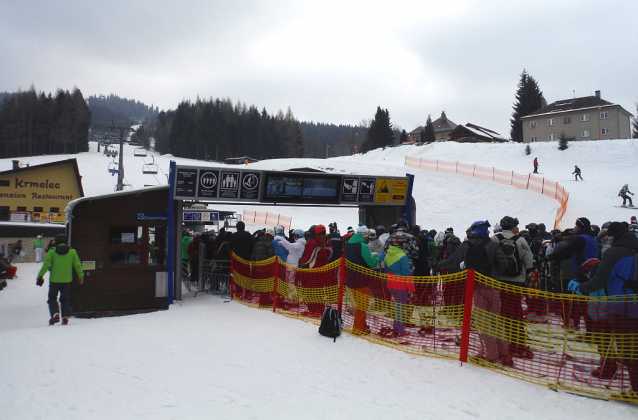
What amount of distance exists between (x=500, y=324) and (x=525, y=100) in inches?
3211

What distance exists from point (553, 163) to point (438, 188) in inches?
561

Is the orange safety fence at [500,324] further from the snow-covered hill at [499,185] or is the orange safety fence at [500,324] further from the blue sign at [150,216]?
the snow-covered hill at [499,185]

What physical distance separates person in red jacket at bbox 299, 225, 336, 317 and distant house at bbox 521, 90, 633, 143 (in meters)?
58.9

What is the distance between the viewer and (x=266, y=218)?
37531 mm

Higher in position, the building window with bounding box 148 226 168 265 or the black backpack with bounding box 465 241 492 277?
the black backpack with bounding box 465 241 492 277

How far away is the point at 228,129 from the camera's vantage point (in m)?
99.9

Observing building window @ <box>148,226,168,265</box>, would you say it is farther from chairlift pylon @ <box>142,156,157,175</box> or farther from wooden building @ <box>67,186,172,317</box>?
chairlift pylon @ <box>142,156,157,175</box>

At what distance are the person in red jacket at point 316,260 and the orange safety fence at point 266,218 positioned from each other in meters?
26.4

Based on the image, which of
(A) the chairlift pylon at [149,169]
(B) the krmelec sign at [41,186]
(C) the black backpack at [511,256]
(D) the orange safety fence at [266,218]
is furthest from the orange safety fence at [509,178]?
(B) the krmelec sign at [41,186]

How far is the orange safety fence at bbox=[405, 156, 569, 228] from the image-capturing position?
1133 inches

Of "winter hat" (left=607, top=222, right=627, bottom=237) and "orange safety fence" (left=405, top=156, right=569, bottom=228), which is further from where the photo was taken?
"orange safety fence" (left=405, top=156, right=569, bottom=228)

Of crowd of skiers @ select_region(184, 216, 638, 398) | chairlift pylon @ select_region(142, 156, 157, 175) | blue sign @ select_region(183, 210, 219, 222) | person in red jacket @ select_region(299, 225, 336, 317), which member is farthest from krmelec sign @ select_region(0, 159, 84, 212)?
crowd of skiers @ select_region(184, 216, 638, 398)

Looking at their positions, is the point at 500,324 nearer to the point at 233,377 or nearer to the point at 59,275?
the point at 233,377

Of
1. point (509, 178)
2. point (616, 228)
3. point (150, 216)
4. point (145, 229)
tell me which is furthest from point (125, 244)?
point (509, 178)
